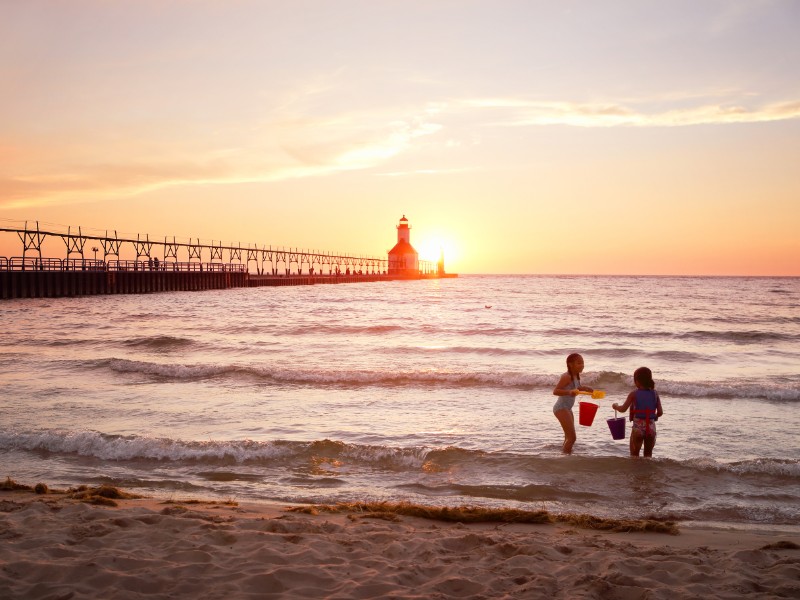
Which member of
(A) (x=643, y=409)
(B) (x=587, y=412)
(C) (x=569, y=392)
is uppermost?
(C) (x=569, y=392)

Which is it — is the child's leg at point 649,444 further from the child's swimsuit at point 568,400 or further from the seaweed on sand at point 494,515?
the seaweed on sand at point 494,515

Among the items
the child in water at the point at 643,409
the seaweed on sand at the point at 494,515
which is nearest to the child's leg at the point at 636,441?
the child in water at the point at 643,409

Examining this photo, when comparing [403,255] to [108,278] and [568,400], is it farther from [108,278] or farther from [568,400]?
[568,400]

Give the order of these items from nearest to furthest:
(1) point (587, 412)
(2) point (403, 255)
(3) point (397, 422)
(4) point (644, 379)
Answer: (4) point (644, 379)
(1) point (587, 412)
(3) point (397, 422)
(2) point (403, 255)

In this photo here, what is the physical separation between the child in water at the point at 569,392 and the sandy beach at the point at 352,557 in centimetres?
235

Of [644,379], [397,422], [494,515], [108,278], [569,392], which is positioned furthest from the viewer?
[108,278]

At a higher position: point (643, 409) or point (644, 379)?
point (644, 379)

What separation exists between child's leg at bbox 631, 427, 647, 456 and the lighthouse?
136 m

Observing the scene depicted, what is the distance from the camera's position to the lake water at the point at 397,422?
680 centimetres

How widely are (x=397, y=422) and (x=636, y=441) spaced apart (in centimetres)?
384

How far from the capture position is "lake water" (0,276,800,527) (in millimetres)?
6797

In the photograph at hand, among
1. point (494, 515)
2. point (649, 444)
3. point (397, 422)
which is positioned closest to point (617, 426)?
point (649, 444)

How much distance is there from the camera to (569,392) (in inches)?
300

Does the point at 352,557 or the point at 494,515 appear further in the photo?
the point at 494,515
